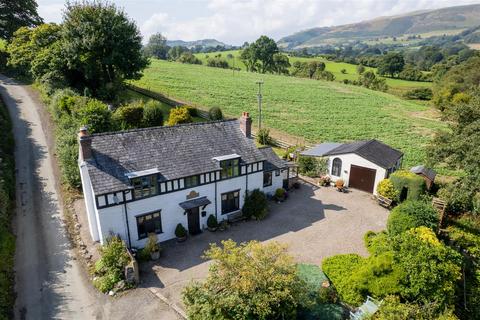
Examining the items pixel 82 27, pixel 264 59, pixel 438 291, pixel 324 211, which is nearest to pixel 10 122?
pixel 82 27

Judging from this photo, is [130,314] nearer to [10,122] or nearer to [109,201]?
[109,201]

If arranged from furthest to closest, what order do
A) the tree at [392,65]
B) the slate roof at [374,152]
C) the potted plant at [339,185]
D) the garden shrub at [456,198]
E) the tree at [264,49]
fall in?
the tree at [392,65] < the tree at [264,49] < the potted plant at [339,185] < the slate roof at [374,152] < the garden shrub at [456,198]

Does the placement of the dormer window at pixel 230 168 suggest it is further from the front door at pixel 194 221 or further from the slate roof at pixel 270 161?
the slate roof at pixel 270 161

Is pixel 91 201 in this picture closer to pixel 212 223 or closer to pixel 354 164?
pixel 212 223

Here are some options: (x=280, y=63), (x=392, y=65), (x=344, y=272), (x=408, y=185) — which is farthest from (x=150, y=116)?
(x=392, y=65)

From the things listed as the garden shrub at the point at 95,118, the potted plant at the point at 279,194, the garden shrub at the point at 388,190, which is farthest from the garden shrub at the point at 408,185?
the garden shrub at the point at 95,118

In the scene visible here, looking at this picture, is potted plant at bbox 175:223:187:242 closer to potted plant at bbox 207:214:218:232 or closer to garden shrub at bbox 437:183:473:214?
potted plant at bbox 207:214:218:232
